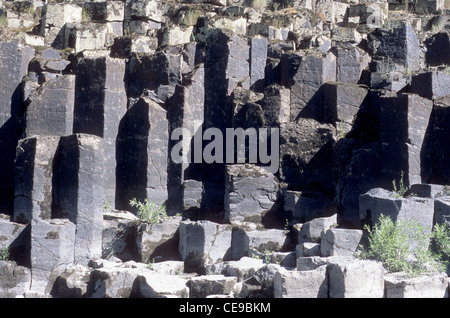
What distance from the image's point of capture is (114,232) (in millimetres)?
17516

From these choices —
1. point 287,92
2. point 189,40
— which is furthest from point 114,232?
point 189,40

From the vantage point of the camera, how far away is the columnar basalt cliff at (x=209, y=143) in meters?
16.4

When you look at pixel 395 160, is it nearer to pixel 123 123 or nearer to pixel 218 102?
pixel 218 102

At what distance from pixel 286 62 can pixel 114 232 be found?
4746 millimetres

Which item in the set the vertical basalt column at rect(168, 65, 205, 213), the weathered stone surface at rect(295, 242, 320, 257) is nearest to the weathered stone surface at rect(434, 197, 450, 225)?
the weathered stone surface at rect(295, 242, 320, 257)

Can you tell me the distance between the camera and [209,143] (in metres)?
19.3

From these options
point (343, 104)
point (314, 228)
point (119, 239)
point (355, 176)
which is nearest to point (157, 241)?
point (119, 239)

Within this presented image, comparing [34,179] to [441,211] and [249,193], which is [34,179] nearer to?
[249,193]

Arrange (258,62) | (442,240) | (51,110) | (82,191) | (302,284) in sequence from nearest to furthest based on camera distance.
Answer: (302,284)
(442,240)
(82,191)
(51,110)
(258,62)

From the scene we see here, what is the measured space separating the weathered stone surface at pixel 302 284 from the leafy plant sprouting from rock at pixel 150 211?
410 cm

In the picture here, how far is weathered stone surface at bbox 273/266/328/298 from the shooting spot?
13695mm

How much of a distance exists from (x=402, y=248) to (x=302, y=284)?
1.97 metres

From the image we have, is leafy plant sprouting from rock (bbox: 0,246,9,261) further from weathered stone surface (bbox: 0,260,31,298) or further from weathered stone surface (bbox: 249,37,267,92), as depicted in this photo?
weathered stone surface (bbox: 249,37,267,92)

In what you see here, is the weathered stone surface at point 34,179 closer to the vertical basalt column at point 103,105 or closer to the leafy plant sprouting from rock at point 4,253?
the leafy plant sprouting from rock at point 4,253
